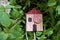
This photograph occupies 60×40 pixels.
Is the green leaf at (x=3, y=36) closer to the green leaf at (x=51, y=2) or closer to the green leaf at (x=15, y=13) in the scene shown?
the green leaf at (x=15, y=13)

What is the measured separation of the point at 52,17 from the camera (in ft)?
3.84

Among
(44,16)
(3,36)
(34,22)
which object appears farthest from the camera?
(44,16)

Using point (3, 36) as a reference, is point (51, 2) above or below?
above

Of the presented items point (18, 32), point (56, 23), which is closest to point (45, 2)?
point (56, 23)

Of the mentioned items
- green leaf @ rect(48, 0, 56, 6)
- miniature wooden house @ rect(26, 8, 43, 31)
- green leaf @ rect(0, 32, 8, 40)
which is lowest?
green leaf @ rect(0, 32, 8, 40)

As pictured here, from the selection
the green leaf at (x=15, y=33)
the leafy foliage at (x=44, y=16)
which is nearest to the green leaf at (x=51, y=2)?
the leafy foliage at (x=44, y=16)

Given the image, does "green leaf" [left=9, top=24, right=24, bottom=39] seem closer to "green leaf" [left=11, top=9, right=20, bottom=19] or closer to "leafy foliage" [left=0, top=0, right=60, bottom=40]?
"leafy foliage" [left=0, top=0, right=60, bottom=40]

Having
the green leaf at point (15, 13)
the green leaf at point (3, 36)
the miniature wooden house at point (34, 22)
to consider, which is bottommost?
the green leaf at point (3, 36)

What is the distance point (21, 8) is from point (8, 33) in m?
0.35

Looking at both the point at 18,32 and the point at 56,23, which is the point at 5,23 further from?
the point at 56,23

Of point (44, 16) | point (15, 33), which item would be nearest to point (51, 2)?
point (44, 16)

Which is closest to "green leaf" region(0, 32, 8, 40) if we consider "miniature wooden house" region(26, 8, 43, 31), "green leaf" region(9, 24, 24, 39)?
"green leaf" region(9, 24, 24, 39)

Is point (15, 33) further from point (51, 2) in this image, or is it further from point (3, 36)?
point (51, 2)

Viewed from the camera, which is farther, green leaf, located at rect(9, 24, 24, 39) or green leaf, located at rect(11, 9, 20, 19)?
green leaf, located at rect(11, 9, 20, 19)
